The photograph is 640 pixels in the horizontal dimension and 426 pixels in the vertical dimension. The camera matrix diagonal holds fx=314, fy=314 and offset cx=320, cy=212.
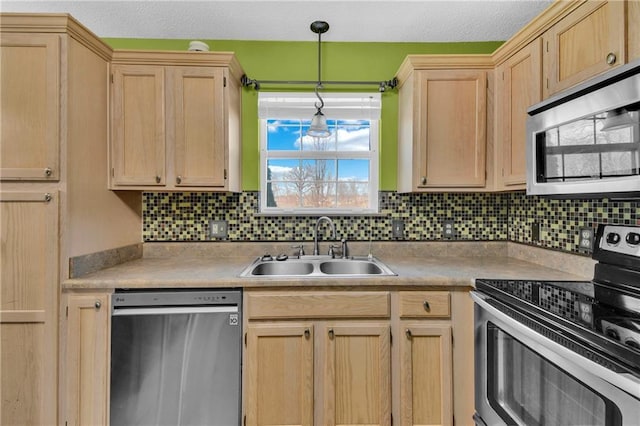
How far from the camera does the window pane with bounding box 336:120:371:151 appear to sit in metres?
2.36

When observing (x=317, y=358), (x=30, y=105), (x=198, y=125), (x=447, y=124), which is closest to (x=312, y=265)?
(x=317, y=358)

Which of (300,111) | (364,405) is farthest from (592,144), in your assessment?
(300,111)

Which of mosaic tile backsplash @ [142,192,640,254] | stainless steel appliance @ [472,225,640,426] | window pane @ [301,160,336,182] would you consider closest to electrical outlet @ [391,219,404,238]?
mosaic tile backsplash @ [142,192,640,254]

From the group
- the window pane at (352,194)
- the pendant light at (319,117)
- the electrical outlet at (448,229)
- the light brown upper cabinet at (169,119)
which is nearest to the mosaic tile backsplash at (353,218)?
the electrical outlet at (448,229)

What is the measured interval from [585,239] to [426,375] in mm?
1101

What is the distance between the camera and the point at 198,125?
1.92m

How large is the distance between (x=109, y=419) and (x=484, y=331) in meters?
1.85

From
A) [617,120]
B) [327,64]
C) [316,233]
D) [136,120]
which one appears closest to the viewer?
[617,120]

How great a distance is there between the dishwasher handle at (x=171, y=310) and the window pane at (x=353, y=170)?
127cm

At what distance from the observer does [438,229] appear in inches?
89.8

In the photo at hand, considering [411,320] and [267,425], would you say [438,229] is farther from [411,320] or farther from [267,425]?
[267,425]

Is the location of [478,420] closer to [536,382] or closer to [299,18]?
[536,382]

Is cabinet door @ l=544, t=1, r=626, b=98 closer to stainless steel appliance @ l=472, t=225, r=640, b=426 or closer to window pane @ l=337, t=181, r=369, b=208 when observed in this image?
stainless steel appliance @ l=472, t=225, r=640, b=426

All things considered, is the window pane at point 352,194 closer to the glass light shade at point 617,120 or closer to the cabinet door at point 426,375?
the cabinet door at point 426,375
